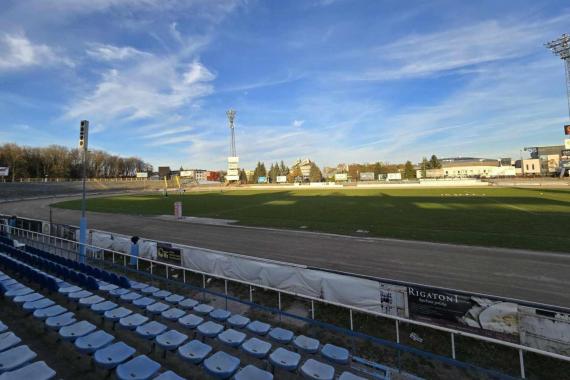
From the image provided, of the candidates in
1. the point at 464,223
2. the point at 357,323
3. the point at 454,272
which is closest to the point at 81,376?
the point at 357,323

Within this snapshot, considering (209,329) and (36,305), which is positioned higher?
(36,305)

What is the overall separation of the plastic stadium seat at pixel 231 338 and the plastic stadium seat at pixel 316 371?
1597 mm

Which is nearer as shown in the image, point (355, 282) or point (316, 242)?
point (355, 282)

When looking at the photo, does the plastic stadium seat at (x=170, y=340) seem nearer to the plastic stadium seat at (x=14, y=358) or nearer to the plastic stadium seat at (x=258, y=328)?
the plastic stadium seat at (x=258, y=328)

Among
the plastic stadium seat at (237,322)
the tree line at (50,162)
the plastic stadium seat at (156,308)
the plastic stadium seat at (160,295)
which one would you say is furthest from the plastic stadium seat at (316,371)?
the tree line at (50,162)

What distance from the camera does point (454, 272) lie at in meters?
12.5

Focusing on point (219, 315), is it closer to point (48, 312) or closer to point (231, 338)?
point (231, 338)

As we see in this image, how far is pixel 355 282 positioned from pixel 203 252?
670 cm

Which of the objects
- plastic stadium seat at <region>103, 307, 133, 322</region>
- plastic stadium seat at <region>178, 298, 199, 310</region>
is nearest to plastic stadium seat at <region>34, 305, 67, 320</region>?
plastic stadium seat at <region>103, 307, 133, 322</region>

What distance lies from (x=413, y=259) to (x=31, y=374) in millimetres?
14610

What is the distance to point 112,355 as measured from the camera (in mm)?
5145

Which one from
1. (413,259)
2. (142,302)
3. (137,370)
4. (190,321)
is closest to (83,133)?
(142,302)

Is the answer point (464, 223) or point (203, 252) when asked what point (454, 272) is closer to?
point (203, 252)

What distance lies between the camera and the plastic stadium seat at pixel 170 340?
561 cm
